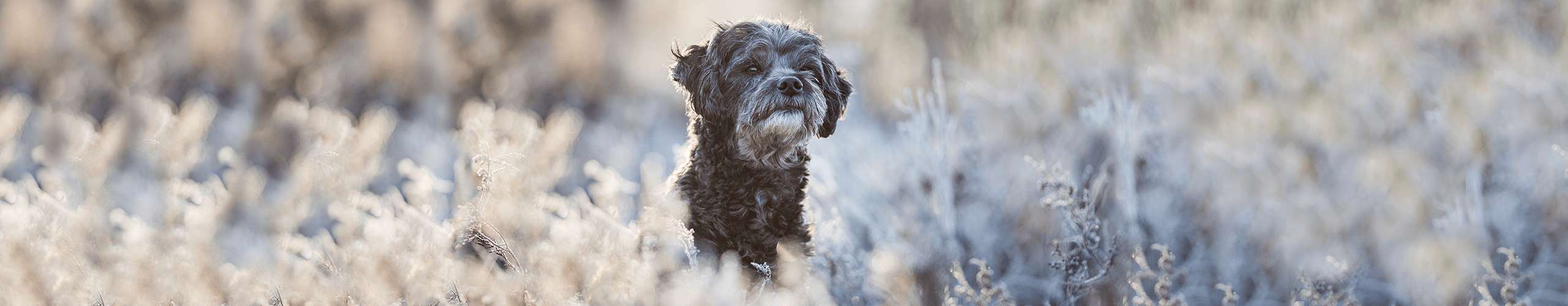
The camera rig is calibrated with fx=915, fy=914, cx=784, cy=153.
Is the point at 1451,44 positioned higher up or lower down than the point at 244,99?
higher up

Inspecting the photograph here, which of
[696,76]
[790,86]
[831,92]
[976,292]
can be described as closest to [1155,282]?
[976,292]

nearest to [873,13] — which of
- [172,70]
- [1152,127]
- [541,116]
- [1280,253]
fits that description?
[541,116]

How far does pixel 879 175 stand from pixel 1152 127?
1.70 meters

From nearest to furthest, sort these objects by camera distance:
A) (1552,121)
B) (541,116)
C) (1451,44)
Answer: (1552,121) → (1451,44) → (541,116)

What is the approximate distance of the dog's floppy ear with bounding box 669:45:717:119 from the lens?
374cm

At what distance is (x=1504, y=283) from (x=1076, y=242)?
1878 millimetres

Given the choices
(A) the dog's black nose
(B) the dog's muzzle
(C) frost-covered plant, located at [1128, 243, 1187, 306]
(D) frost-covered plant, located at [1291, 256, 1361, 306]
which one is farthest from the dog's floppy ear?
(D) frost-covered plant, located at [1291, 256, 1361, 306]

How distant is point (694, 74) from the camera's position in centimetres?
383

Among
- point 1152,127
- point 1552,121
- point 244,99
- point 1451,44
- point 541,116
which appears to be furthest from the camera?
point 541,116

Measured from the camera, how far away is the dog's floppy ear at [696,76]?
3.74 m

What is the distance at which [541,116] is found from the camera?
782 cm

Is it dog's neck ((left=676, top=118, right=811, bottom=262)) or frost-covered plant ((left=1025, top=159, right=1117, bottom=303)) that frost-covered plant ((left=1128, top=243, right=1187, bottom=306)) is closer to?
frost-covered plant ((left=1025, top=159, right=1117, bottom=303))

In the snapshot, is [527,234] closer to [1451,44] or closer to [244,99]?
[244,99]

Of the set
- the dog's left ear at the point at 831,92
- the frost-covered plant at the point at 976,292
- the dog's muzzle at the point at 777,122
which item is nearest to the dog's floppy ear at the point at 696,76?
the dog's muzzle at the point at 777,122
